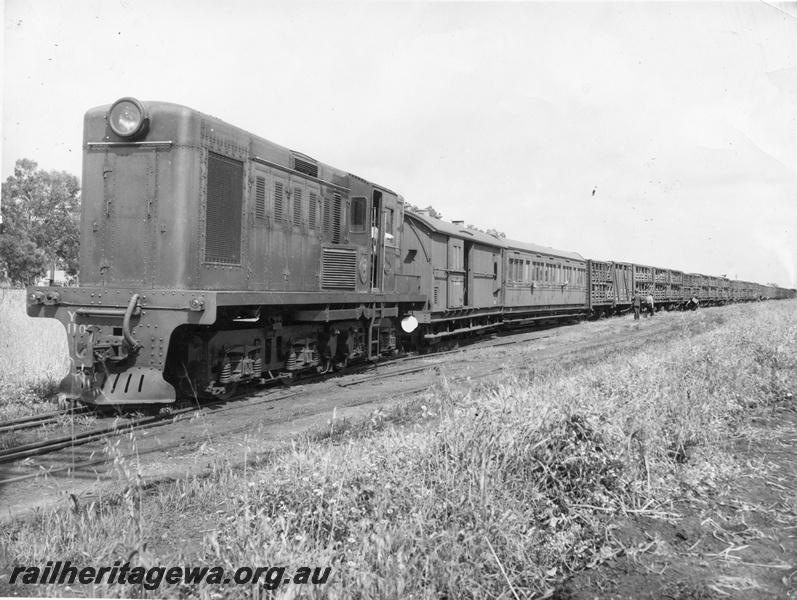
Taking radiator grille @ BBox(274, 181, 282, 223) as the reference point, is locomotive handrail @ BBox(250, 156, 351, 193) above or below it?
above

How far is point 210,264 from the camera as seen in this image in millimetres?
8703

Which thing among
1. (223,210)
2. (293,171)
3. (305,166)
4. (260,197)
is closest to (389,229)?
(305,166)

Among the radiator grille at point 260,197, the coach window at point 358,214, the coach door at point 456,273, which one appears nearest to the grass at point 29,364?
A: the radiator grille at point 260,197

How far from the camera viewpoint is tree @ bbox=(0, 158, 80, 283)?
2883cm

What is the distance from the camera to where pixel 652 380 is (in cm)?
694

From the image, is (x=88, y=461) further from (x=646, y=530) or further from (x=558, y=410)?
(x=646, y=530)

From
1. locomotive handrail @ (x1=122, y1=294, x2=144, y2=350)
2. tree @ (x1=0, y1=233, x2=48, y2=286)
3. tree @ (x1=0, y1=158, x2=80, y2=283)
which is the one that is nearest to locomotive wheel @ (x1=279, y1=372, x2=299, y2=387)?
locomotive handrail @ (x1=122, y1=294, x2=144, y2=350)

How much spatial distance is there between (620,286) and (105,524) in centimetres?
3565

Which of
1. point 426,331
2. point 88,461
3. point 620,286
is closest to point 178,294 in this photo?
point 88,461

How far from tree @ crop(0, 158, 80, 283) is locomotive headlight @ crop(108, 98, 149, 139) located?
23.1 metres

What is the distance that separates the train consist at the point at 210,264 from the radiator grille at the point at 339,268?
24 mm

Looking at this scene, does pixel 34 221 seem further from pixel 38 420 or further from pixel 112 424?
pixel 112 424

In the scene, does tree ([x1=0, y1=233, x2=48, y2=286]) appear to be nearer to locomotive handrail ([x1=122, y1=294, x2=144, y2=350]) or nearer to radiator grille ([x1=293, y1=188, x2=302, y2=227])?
radiator grille ([x1=293, y1=188, x2=302, y2=227])

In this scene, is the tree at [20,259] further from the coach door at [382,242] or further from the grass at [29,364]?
the coach door at [382,242]
